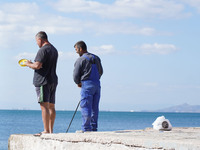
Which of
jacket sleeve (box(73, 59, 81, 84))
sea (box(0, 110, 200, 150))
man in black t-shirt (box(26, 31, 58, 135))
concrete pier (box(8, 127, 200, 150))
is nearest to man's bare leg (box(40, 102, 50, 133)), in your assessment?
man in black t-shirt (box(26, 31, 58, 135))

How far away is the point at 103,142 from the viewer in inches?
220

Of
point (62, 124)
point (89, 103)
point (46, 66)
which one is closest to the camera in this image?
Answer: point (46, 66)

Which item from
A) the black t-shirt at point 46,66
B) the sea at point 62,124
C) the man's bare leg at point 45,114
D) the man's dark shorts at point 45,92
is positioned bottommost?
the man's bare leg at point 45,114

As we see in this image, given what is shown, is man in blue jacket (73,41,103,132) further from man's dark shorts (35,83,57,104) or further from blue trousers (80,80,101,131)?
man's dark shorts (35,83,57,104)

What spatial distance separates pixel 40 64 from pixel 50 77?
0.87 ft

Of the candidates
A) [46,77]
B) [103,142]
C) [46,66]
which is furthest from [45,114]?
[103,142]

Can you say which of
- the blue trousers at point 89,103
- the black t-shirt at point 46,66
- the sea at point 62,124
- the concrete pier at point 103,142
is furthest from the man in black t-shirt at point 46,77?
the sea at point 62,124

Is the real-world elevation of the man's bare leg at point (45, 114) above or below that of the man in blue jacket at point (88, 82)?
below

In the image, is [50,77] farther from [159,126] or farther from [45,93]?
[159,126]

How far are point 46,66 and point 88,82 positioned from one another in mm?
1142

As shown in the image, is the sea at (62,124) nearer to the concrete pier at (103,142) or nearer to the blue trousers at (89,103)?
the blue trousers at (89,103)

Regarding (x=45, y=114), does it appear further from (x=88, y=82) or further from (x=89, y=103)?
(x=88, y=82)

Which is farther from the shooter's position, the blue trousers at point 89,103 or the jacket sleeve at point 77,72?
the jacket sleeve at point 77,72

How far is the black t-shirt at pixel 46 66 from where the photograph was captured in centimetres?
682
